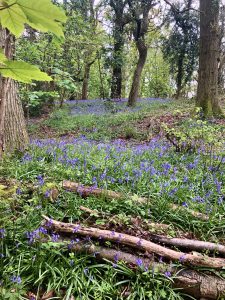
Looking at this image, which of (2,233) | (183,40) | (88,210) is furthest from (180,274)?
→ (183,40)

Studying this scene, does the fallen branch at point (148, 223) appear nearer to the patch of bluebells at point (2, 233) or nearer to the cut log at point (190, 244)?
the cut log at point (190, 244)

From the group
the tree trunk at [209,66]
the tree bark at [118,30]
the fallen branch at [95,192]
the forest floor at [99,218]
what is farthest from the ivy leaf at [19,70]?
the tree bark at [118,30]

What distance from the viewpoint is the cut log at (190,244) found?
276 centimetres

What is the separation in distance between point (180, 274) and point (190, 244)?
35 cm

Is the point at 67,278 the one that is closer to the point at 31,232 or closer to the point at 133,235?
the point at 31,232

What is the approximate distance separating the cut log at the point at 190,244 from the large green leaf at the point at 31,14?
2532mm

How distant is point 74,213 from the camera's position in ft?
10.7

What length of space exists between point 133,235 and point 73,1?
14.8 m

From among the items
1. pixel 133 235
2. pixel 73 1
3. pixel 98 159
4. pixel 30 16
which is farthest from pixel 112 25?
pixel 30 16

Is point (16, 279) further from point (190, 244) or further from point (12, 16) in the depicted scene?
point (12, 16)

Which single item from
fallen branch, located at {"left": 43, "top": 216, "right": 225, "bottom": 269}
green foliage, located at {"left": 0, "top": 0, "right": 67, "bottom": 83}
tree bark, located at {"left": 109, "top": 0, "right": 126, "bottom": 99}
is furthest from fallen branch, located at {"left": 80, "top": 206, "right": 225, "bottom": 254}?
tree bark, located at {"left": 109, "top": 0, "right": 126, "bottom": 99}

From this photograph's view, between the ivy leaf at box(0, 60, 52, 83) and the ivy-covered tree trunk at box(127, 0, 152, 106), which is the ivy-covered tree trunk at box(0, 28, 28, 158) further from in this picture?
the ivy-covered tree trunk at box(127, 0, 152, 106)

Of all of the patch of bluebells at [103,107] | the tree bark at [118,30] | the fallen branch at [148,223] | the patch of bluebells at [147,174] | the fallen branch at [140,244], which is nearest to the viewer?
the fallen branch at [140,244]

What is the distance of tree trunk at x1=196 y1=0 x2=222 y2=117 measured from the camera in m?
Result: 8.95
